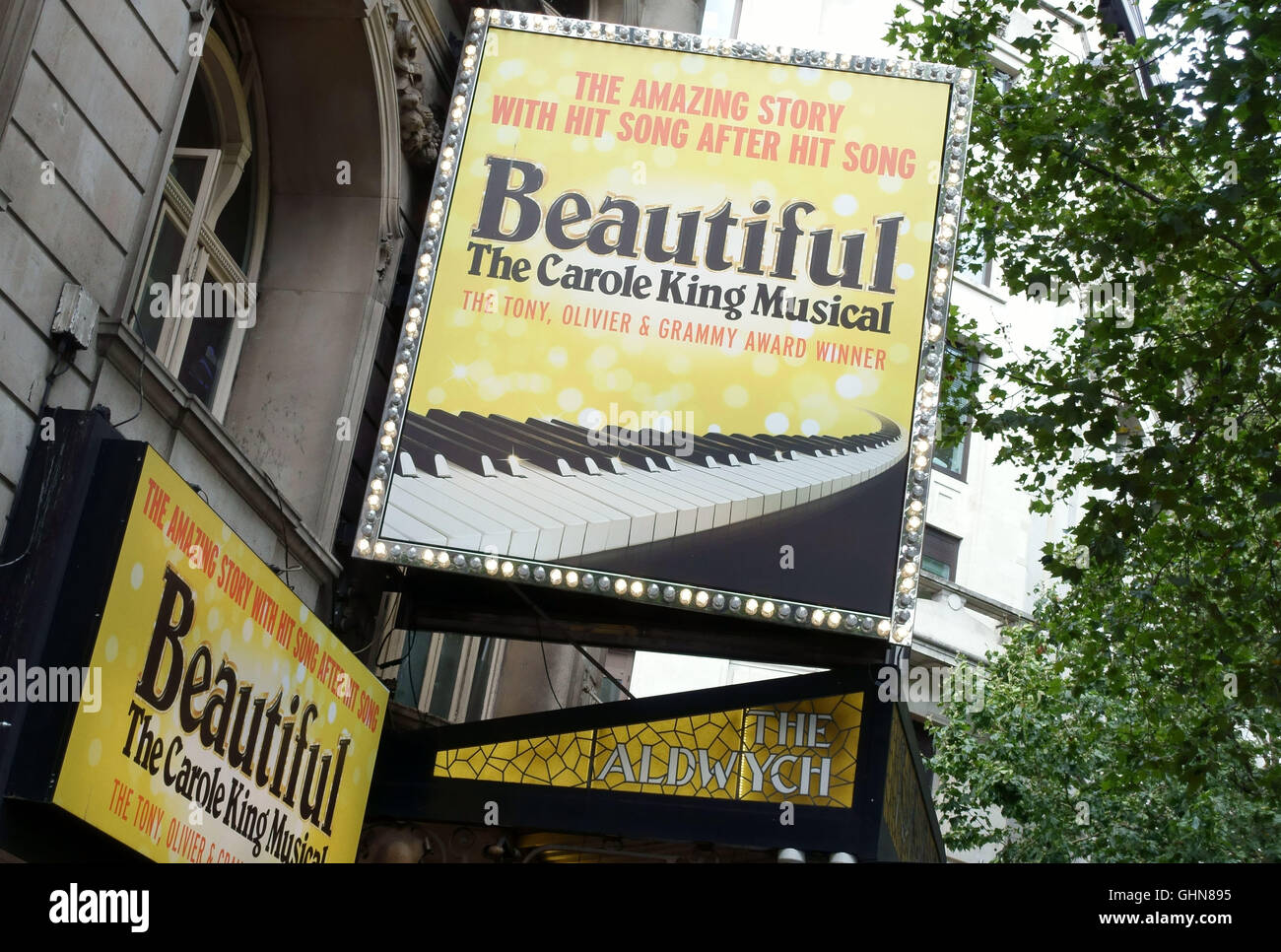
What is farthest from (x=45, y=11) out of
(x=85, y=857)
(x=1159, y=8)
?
(x=1159, y=8)

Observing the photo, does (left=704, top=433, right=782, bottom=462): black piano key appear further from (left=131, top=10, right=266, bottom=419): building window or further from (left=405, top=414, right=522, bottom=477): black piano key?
(left=131, top=10, right=266, bottom=419): building window

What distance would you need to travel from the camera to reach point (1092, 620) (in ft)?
60.8

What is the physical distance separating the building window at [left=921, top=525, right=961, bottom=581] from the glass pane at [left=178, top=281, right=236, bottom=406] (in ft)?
79.0

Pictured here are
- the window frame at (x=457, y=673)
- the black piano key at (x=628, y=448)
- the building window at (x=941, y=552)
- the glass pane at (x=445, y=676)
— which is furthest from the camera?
the building window at (x=941, y=552)

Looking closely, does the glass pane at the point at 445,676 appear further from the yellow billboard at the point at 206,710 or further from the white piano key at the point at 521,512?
the yellow billboard at the point at 206,710

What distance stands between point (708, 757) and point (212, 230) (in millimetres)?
5712

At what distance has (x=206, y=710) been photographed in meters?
7.56

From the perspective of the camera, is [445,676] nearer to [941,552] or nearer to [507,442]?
[507,442]

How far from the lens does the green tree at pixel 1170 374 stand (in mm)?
15016

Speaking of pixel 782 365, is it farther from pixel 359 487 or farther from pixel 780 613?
pixel 359 487

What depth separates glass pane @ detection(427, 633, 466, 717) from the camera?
1562 cm

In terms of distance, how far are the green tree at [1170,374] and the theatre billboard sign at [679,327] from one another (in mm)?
4325

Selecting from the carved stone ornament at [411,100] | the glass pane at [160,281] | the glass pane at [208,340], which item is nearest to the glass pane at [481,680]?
the glass pane at [208,340]

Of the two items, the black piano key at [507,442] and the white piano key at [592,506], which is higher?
the black piano key at [507,442]
